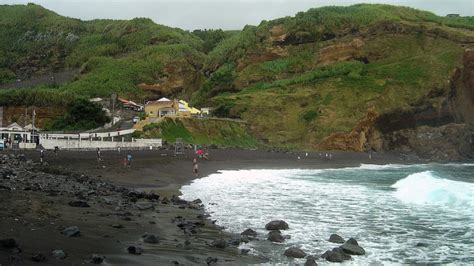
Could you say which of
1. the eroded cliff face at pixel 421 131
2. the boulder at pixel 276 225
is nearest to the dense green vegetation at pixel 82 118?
the eroded cliff face at pixel 421 131

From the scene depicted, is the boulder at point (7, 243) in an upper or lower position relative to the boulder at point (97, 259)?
upper

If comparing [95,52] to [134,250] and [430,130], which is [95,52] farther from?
[134,250]

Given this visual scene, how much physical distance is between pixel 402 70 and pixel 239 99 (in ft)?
95.4

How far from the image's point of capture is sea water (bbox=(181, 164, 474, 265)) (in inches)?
454

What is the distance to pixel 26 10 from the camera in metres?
160

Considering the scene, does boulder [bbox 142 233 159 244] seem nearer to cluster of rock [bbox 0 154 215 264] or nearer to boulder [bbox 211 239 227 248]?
cluster of rock [bbox 0 154 215 264]

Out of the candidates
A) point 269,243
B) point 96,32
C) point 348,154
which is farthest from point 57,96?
point 96,32

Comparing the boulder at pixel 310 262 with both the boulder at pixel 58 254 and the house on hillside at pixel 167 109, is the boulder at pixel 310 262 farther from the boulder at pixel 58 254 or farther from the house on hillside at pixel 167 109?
the house on hillside at pixel 167 109

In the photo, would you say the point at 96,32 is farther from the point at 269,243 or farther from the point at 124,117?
the point at 269,243

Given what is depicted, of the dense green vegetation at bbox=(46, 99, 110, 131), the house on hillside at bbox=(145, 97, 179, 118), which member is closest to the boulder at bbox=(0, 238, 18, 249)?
the dense green vegetation at bbox=(46, 99, 110, 131)

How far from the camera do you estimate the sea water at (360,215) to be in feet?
37.8

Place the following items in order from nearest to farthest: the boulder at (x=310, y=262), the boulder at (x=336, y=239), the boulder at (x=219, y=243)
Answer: the boulder at (x=310, y=262)
the boulder at (x=219, y=243)
the boulder at (x=336, y=239)

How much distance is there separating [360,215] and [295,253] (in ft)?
22.4

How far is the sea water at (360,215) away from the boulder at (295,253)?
0.16 meters
